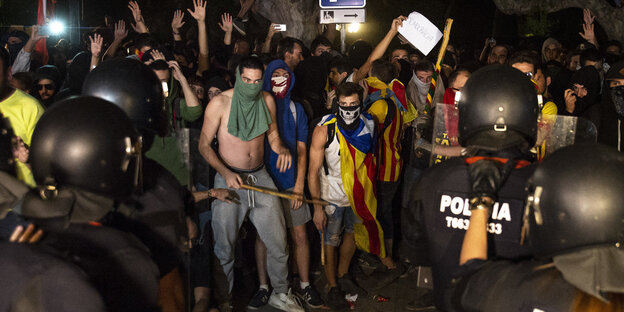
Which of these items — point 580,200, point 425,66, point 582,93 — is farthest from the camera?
point 425,66

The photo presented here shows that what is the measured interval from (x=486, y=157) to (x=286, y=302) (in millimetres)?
3274

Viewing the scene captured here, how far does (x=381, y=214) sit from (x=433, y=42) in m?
1.97

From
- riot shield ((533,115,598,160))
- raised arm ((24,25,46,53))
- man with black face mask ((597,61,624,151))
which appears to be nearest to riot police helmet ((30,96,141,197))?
riot shield ((533,115,598,160))

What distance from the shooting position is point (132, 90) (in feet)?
11.8

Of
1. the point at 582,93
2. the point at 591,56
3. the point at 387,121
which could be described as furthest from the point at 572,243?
the point at 591,56

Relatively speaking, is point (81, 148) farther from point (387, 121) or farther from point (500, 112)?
point (387, 121)

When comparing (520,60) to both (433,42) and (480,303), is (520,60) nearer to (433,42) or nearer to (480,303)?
(433,42)

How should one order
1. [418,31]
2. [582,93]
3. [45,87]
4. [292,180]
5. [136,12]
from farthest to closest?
[136,12]
[582,93]
[45,87]
[418,31]
[292,180]

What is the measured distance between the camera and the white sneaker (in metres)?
5.64

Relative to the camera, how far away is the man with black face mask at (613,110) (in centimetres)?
534

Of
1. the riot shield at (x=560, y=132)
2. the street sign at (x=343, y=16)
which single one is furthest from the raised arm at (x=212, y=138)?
the street sign at (x=343, y=16)

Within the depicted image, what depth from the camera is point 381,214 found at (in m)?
6.84

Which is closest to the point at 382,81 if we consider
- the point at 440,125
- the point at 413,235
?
the point at 440,125

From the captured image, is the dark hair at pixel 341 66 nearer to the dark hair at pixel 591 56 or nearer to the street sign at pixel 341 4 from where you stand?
the street sign at pixel 341 4
